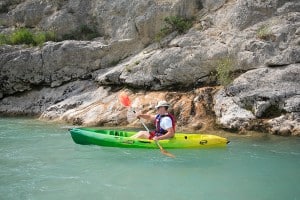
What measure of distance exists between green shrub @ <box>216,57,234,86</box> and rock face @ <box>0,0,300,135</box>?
0.03m

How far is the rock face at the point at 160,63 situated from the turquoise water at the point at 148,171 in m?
1.62

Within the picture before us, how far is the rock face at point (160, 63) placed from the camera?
1181 cm

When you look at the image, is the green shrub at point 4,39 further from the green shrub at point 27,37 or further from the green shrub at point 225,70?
the green shrub at point 225,70

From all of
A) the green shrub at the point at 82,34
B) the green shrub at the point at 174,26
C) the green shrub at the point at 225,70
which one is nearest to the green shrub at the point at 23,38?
the green shrub at the point at 82,34

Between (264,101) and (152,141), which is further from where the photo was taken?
(264,101)

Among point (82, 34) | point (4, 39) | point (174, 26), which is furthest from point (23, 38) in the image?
point (174, 26)

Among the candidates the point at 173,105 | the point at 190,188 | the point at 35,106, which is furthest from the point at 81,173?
the point at 35,106

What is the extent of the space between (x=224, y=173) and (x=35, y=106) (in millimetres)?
10296

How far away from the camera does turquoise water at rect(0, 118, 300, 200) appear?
634 centimetres

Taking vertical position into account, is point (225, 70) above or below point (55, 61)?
below

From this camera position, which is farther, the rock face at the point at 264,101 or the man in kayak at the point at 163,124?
the rock face at the point at 264,101

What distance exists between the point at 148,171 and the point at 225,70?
241 inches

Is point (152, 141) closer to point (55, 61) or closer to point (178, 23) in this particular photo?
point (178, 23)

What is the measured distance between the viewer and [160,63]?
548 inches
